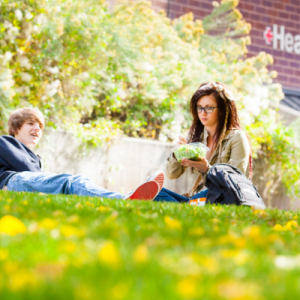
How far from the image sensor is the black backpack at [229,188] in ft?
10.4

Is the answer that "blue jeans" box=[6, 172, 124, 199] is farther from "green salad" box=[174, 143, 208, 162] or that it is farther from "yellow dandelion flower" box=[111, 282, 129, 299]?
"yellow dandelion flower" box=[111, 282, 129, 299]

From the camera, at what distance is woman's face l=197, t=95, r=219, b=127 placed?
13.2 feet

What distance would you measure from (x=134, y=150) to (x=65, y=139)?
1018 mm

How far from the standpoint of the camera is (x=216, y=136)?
4.04 m

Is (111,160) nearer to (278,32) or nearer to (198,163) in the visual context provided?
(198,163)

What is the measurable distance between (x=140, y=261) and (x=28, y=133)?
3.54m

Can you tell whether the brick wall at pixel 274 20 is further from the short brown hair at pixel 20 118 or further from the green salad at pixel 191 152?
the green salad at pixel 191 152

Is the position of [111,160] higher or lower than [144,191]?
higher

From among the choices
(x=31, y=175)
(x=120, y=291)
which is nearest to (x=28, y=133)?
(x=31, y=175)

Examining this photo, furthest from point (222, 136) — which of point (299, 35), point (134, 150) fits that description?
point (299, 35)

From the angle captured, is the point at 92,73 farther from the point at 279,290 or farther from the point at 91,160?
the point at 279,290

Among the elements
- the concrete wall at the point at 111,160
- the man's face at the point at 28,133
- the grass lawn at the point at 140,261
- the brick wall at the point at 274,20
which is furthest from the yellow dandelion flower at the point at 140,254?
the brick wall at the point at 274,20

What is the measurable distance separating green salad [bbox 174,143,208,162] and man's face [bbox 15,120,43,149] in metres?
1.51

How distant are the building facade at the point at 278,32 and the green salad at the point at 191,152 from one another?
6852 millimetres
